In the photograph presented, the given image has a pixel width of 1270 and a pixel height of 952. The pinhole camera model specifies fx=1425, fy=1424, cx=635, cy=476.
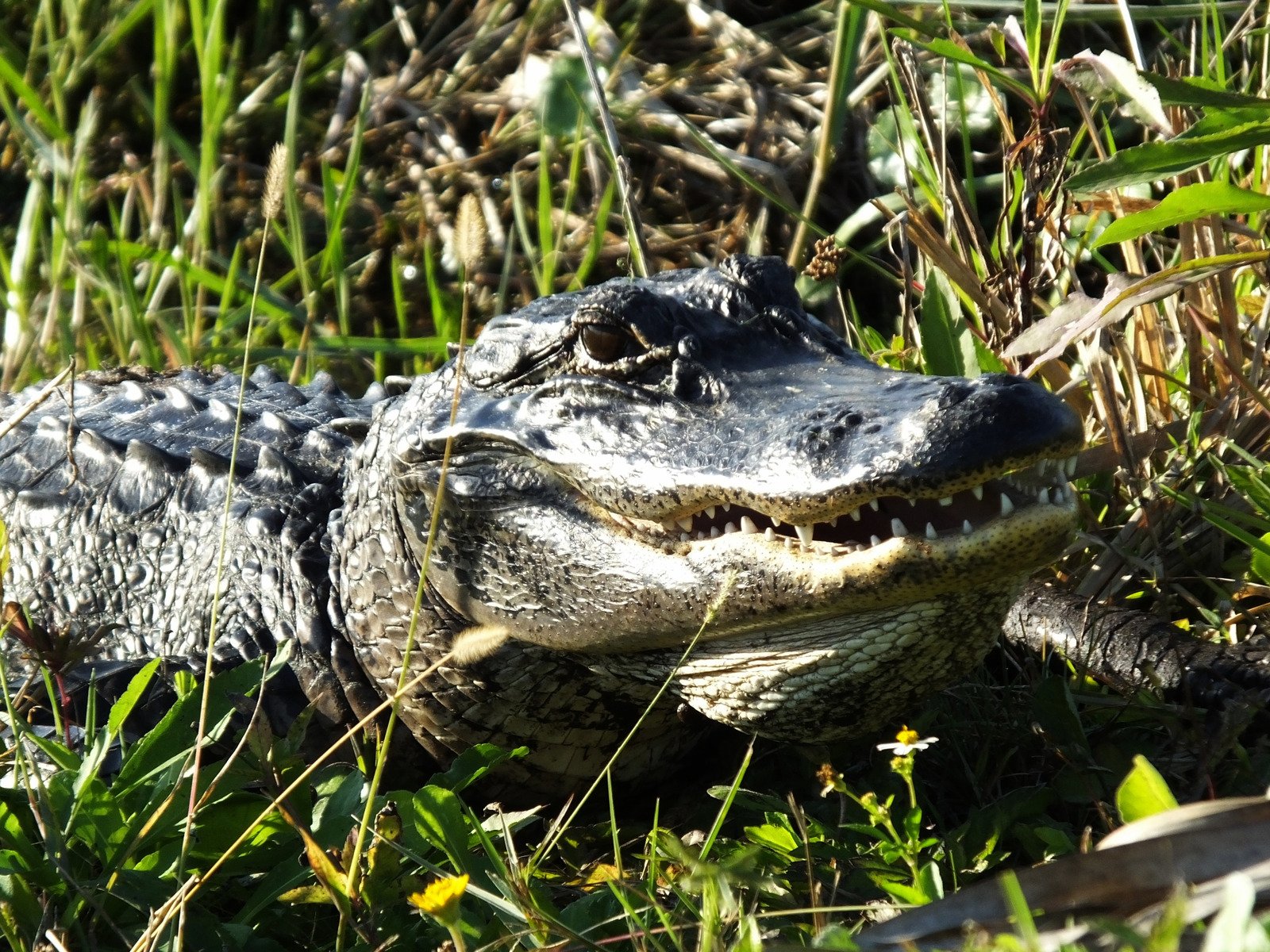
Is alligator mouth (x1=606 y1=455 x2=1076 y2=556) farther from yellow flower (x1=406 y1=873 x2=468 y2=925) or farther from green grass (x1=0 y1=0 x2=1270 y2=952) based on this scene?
yellow flower (x1=406 y1=873 x2=468 y2=925)

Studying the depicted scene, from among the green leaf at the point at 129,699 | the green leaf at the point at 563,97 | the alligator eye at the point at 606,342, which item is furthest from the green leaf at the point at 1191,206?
the green leaf at the point at 563,97

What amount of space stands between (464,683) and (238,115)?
3.65 meters

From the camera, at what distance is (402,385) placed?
3234 millimetres

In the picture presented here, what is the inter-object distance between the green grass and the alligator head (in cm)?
22

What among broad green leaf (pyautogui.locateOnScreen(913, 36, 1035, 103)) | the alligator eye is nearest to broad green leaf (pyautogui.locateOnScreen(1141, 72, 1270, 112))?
broad green leaf (pyautogui.locateOnScreen(913, 36, 1035, 103))

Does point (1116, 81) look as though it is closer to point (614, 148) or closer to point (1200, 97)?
point (1200, 97)

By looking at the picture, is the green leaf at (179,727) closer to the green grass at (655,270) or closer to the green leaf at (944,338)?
the green grass at (655,270)

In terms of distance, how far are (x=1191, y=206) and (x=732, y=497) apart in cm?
98

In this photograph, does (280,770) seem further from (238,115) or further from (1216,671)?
(238,115)

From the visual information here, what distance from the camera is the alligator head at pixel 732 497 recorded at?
6.07 ft

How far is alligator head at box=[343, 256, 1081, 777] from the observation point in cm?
185

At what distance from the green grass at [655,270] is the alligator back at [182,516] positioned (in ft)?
1.47

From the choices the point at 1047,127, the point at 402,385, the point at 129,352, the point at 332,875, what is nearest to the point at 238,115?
the point at 129,352

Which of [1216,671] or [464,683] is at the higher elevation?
[464,683]
